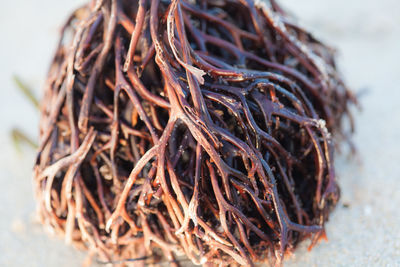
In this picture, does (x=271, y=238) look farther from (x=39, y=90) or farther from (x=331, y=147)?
(x=39, y=90)

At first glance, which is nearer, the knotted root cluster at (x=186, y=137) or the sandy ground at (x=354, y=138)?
the knotted root cluster at (x=186, y=137)

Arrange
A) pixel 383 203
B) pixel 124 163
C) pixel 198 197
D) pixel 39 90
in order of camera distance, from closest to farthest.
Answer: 1. pixel 198 197
2. pixel 124 163
3. pixel 383 203
4. pixel 39 90

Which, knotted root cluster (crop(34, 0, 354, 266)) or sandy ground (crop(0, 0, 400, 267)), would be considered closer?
knotted root cluster (crop(34, 0, 354, 266))

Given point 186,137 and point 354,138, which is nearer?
point 186,137

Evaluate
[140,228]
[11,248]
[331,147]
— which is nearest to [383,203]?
[331,147]

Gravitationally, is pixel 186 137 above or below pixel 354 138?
above
